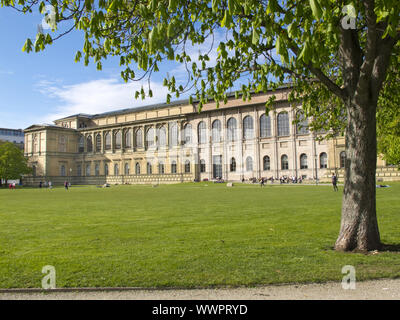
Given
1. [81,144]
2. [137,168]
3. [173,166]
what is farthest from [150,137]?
[81,144]

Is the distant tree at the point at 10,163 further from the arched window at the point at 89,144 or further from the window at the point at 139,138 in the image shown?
the window at the point at 139,138

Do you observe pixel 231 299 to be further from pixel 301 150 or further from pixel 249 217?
pixel 301 150

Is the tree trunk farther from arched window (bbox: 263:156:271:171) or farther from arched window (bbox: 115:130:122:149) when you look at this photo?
arched window (bbox: 115:130:122:149)

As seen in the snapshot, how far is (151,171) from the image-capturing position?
285 feet

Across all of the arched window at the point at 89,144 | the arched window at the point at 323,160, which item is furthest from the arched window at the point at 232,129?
the arched window at the point at 89,144

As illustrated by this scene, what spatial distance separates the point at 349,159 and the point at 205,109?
7115 centimetres

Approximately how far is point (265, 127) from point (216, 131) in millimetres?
10801

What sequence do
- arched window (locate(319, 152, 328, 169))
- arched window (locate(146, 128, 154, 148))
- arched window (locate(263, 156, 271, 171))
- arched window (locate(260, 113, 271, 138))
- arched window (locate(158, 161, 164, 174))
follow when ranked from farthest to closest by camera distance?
arched window (locate(146, 128, 154, 148)) < arched window (locate(158, 161, 164, 174)) < arched window (locate(260, 113, 271, 138)) < arched window (locate(263, 156, 271, 171)) < arched window (locate(319, 152, 328, 169))

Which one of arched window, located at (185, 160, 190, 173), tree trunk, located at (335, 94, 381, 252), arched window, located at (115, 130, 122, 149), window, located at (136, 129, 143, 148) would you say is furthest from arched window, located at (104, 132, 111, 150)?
tree trunk, located at (335, 94, 381, 252)

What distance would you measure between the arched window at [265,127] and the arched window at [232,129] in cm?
561

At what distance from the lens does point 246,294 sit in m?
5.16

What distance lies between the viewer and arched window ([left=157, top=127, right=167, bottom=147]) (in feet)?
276

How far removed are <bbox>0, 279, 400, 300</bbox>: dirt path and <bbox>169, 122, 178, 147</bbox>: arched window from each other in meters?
77.3

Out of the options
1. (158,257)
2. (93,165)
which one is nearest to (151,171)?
(93,165)
